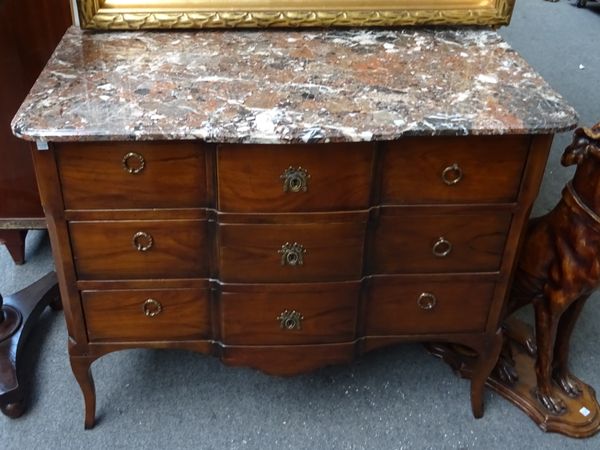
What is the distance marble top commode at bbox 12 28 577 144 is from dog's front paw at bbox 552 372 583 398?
0.81 meters

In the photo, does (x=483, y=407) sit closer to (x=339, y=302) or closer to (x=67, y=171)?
(x=339, y=302)

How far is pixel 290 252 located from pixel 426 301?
1.15 feet

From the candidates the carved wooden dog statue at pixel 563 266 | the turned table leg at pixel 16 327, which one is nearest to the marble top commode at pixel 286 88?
the carved wooden dog statue at pixel 563 266

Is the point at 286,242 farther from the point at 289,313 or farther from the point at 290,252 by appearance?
the point at 289,313

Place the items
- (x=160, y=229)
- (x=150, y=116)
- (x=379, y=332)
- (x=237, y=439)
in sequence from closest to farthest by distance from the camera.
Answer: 1. (x=150, y=116)
2. (x=160, y=229)
3. (x=379, y=332)
4. (x=237, y=439)

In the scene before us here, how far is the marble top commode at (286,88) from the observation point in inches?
47.0

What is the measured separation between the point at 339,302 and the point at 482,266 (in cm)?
32

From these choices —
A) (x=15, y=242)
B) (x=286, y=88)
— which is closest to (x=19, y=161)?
(x=15, y=242)

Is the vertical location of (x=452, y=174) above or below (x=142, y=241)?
above

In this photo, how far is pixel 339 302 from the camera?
1.45 meters

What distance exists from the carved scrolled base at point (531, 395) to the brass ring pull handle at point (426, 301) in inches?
14.8

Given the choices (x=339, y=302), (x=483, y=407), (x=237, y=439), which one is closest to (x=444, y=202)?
(x=339, y=302)

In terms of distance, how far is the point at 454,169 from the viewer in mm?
1298

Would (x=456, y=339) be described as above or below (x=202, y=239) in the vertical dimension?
below
